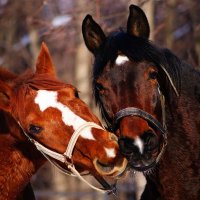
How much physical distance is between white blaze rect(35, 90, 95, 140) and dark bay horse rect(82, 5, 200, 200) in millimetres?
292

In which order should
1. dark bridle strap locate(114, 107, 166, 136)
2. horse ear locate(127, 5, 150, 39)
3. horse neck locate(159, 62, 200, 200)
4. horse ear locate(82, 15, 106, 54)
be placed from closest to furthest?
dark bridle strap locate(114, 107, 166, 136) → horse neck locate(159, 62, 200, 200) → horse ear locate(127, 5, 150, 39) → horse ear locate(82, 15, 106, 54)

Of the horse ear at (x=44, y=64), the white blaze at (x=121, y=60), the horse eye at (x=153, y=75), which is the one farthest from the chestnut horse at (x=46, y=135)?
the horse eye at (x=153, y=75)

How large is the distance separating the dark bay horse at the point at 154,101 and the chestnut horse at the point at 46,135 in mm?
270

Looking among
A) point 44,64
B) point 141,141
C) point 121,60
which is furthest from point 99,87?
point 141,141

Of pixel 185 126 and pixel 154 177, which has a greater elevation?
pixel 185 126

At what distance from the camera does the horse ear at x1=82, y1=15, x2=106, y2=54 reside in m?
5.75

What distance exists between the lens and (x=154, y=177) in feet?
18.0

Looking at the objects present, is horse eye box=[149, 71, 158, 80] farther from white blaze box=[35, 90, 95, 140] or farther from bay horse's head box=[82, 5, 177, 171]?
white blaze box=[35, 90, 95, 140]

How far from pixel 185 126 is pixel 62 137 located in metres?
1.12

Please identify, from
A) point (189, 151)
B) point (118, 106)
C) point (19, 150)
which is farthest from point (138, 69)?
point (19, 150)

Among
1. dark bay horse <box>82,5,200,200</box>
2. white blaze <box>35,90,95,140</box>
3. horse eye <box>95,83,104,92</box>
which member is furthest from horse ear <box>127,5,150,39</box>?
white blaze <box>35,90,95,140</box>

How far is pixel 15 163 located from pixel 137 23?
1.64 metres

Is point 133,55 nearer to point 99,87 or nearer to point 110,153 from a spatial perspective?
point 99,87

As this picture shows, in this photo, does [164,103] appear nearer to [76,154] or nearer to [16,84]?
[76,154]
